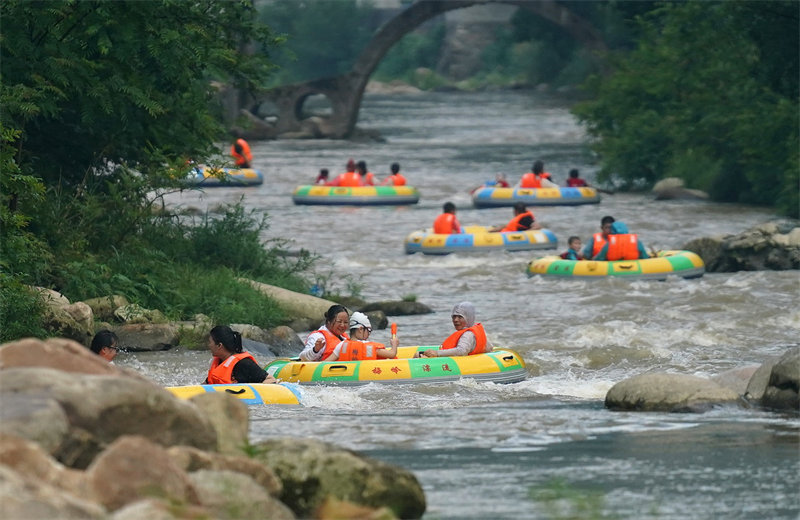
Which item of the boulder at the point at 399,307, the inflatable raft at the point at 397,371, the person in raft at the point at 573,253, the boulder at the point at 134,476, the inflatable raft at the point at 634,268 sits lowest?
the boulder at the point at 399,307

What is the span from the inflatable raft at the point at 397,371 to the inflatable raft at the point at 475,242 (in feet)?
38.3

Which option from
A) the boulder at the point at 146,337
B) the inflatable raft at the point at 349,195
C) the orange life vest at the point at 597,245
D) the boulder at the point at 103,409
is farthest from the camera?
the inflatable raft at the point at 349,195

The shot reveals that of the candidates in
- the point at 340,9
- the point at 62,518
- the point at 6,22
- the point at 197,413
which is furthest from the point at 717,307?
the point at 340,9

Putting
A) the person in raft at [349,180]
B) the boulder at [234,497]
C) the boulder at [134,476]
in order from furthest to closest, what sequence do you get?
the person in raft at [349,180], the boulder at [234,497], the boulder at [134,476]

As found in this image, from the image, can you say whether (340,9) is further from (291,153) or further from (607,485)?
(607,485)

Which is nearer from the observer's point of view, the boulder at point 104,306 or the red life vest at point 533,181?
the boulder at point 104,306

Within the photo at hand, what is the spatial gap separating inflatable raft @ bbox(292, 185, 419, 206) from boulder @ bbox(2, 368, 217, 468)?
26437 mm

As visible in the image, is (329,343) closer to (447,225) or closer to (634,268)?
(634,268)

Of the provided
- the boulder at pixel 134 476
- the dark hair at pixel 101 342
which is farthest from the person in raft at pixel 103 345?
the boulder at pixel 134 476

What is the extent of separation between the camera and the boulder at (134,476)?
7.34 m

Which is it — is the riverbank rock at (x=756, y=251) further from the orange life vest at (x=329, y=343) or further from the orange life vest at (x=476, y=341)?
the orange life vest at (x=329, y=343)

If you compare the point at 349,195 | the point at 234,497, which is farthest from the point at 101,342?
the point at 349,195

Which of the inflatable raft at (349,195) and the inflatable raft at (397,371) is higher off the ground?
the inflatable raft at (349,195)

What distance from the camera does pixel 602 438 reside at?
449 inches
